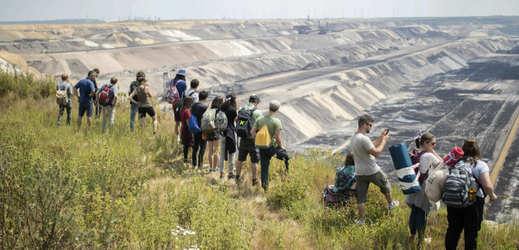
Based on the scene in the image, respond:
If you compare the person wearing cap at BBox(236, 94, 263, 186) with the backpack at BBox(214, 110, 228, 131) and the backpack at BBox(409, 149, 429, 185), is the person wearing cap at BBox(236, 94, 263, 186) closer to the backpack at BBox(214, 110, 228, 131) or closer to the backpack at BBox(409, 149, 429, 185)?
the backpack at BBox(214, 110, 228, 131)

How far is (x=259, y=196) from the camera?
6.29m

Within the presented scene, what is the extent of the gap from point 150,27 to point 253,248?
65.9 m

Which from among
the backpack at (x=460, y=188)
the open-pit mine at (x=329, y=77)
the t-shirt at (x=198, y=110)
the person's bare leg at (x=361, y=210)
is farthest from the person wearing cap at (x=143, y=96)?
the open-pit mine at (x=329, y=77)

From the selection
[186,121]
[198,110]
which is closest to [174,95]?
[186,121]

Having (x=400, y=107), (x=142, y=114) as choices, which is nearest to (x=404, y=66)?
(x=400, y=107)

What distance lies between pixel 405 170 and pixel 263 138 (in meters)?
2.27

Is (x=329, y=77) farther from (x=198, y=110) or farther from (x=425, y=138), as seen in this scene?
(x=425, y=138)

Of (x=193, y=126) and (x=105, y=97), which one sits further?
(x=105, y=97)

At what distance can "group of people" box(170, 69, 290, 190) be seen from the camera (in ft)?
20.1

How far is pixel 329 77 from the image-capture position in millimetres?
41500

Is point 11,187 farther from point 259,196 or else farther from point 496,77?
point 496,77

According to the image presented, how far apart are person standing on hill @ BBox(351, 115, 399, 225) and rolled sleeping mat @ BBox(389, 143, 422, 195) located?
0.22 metres

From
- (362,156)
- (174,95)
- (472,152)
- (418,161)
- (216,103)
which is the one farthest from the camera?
(174,95)

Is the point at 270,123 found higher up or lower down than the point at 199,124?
higher up
